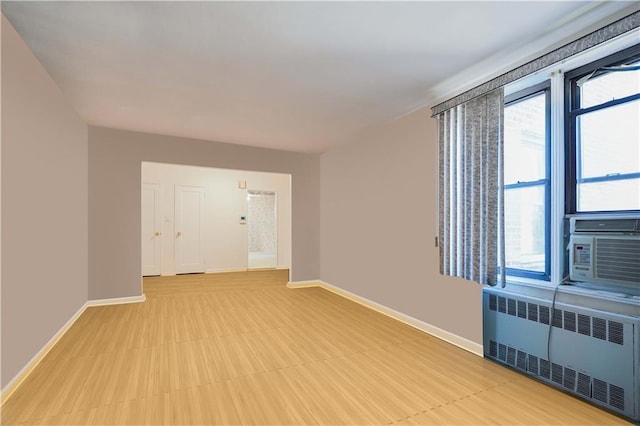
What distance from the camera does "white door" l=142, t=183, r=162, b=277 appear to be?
6852 mm

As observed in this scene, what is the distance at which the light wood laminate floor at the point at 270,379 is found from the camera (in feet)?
6.27

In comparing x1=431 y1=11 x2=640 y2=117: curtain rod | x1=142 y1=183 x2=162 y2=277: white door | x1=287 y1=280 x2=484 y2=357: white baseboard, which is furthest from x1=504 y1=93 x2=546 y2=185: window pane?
x1=142 y1=183 x2=162 y2=277: white door

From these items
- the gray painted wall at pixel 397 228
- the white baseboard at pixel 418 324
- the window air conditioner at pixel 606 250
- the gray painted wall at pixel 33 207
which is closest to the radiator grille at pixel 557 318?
the window air conditioner at pixel 606 250

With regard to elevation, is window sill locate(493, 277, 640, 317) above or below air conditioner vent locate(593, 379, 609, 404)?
above

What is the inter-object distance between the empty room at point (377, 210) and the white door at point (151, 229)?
260 cm

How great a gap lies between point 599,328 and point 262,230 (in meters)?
7.28

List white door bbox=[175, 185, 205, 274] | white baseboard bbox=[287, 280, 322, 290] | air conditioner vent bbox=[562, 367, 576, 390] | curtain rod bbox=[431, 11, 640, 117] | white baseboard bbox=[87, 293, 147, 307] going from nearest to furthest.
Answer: curtain rod bbox=[431, 11, 640, 117]
air conditioner vent bbox=[562, 367, 576, 390]
white baseboard bbox=[87, 293, 147, 307]
white baseboard bbox=[287, 280, 322, 290]
white door bbox=[175, 185, 205, 274]

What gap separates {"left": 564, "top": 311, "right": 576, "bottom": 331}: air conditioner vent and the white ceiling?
201cm

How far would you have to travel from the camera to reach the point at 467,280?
9.62ft

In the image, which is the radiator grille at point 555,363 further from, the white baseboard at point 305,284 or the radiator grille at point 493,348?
the white baseboard at point 305,284

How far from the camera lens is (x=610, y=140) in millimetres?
2164

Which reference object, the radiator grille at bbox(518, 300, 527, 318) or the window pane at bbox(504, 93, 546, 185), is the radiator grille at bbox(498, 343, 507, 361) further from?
the window pane at bbox(504, 93, 546, 185)

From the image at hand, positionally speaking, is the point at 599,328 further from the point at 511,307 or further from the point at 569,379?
the point at 511,307

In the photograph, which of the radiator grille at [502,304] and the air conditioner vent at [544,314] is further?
the radiator grille at [502,304]
